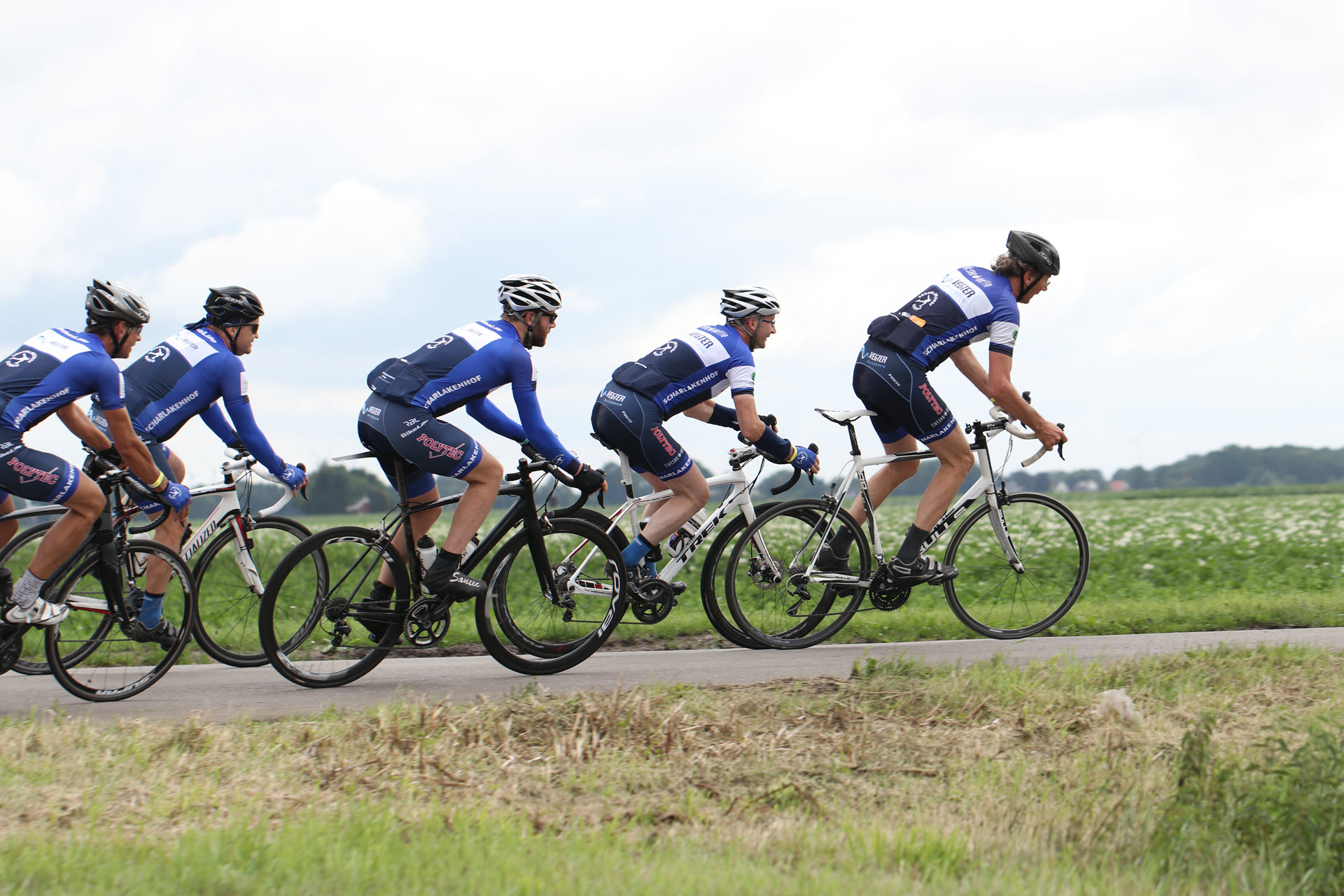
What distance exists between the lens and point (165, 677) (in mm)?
7062

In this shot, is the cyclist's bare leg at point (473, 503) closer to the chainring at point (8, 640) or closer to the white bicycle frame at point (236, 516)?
the white bicycle frame at point (236, 516)

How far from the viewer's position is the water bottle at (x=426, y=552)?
261 inches

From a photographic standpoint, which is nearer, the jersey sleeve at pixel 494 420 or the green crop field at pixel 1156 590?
the jersey sleeve at pixel 494 420

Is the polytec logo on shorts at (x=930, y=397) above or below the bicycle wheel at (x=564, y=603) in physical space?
above

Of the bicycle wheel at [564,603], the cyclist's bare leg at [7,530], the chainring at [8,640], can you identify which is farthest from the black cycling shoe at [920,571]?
the cyclist's bare leg at [7,530]

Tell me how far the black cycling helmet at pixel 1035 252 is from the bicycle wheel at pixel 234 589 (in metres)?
5.03

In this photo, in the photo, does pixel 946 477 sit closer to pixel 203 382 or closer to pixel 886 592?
pixel 886 592

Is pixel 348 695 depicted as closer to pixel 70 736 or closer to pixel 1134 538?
pixel 70 736

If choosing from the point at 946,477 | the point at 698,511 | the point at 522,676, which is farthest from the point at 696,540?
the point at 946,477

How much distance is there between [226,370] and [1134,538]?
1325cm

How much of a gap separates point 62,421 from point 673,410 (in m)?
3.60

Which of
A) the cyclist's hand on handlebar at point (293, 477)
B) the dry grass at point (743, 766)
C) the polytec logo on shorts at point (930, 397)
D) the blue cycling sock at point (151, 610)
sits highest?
the polytec logo on shorts at point (930, 397)

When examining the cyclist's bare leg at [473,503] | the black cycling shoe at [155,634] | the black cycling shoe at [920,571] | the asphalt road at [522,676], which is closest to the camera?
→ the asphalt road at [522,676]

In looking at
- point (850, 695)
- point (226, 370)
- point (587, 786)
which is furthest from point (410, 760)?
point (226, 370)
